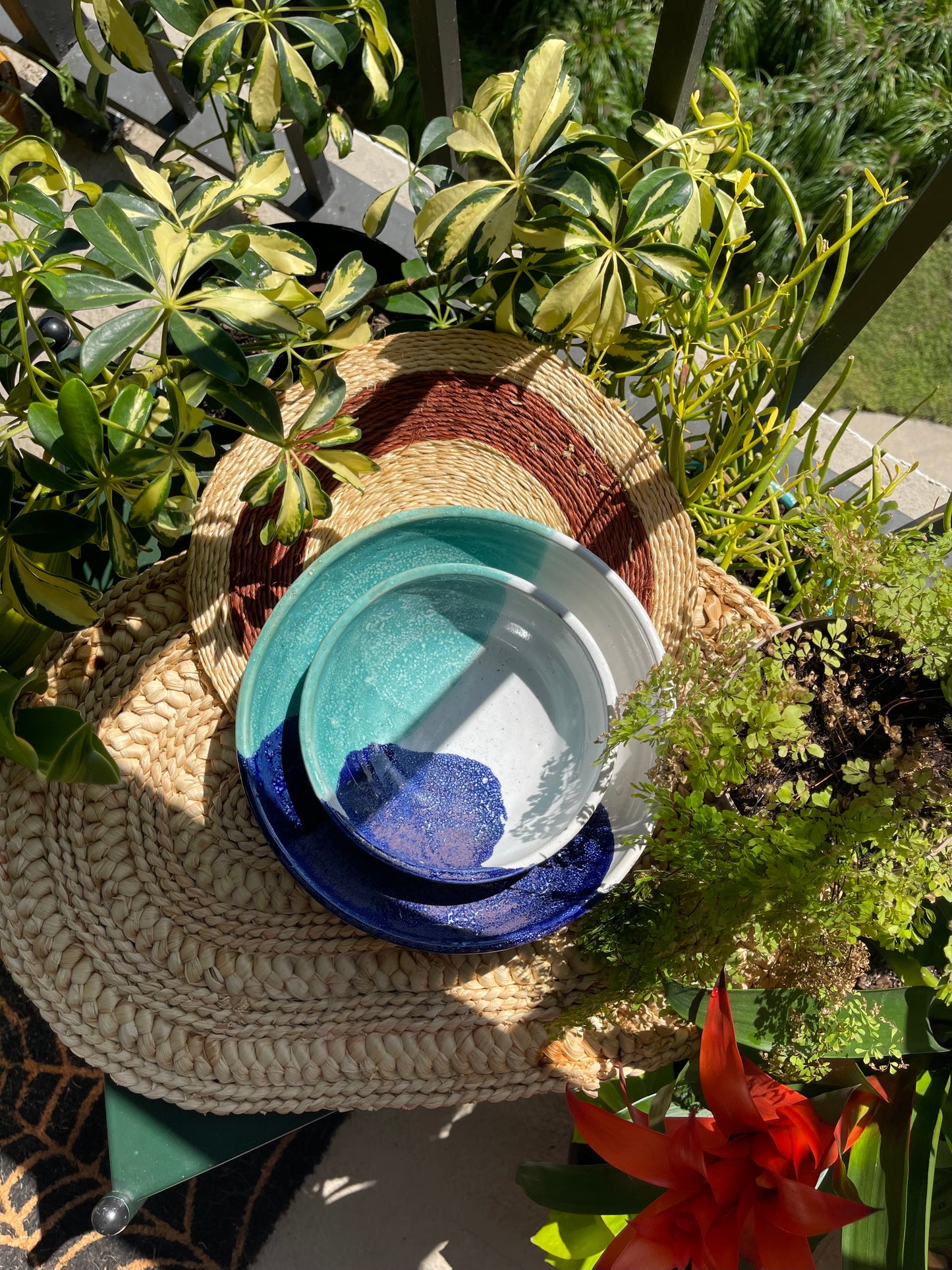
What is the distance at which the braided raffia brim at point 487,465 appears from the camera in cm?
97

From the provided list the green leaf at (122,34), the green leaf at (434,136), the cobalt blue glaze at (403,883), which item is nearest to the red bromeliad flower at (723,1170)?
the cobalt blue glaze at (403,883)

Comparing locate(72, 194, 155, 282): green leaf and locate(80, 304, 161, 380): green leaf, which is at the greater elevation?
locate(72, 194, 155, 282): green leaf

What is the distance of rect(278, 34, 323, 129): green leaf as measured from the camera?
31.9 inches

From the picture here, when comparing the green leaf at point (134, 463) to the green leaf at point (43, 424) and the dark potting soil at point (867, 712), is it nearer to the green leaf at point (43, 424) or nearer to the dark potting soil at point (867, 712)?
the green leaf at point (43, 424)

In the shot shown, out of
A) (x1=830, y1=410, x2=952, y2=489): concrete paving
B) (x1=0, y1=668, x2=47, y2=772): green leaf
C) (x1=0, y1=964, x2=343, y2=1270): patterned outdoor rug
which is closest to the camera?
(x1=0, y1=668, x2=47, y2=772): green leaf

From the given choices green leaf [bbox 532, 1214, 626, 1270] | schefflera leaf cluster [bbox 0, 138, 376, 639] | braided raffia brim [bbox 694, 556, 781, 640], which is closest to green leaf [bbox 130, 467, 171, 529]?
schefflera leaf cluster [bbox 0, 138, 376, 639]

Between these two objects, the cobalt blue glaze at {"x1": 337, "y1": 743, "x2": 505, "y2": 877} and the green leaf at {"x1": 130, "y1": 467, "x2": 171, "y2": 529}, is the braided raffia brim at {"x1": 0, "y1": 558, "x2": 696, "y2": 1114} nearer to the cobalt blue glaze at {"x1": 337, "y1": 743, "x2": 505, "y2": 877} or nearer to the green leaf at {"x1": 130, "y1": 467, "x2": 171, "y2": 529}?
the cobalt blue glaze at {"x1": 337, "y1": 743, "x2": 505, "y2": 877}

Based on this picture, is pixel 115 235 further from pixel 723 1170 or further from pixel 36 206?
pixel 723 1170

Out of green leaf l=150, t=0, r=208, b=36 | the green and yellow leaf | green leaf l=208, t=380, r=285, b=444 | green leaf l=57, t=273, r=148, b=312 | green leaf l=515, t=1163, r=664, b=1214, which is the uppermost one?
green leaf l=150, t=0, r=208, b=36

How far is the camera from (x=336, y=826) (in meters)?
0.90

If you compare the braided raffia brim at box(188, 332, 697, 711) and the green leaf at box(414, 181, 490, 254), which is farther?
the braided raffia brim at box(188, 332, 697, 711)

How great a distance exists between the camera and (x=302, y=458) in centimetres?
96

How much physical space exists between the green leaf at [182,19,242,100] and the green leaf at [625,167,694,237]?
370mm

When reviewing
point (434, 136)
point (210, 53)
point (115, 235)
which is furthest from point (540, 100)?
point (115, 235)
